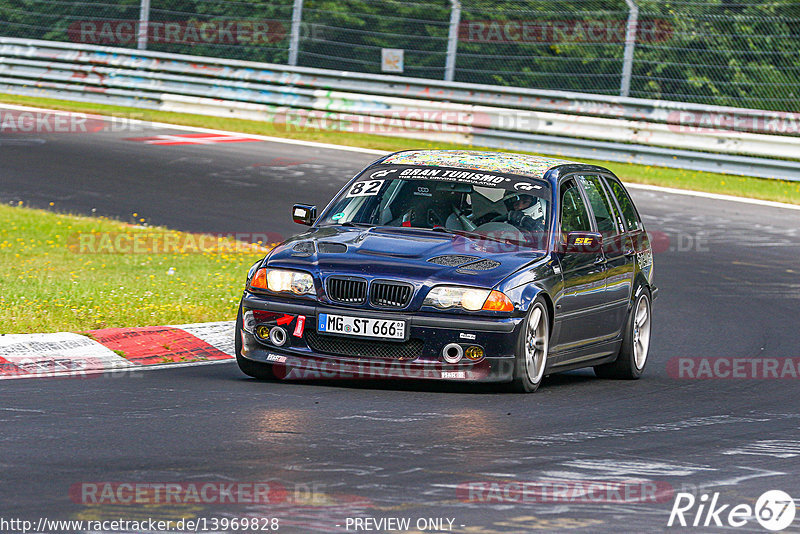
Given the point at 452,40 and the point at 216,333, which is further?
the point at 452,40

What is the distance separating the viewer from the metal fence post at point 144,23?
28.0 metres

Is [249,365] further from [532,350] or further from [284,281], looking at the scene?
[532,350]

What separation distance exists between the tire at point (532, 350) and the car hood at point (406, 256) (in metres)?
0.32

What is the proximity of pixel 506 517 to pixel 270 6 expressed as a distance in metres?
22.8

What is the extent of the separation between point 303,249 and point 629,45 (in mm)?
14814

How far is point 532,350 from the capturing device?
352 inches

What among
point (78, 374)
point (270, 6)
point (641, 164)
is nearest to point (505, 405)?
point (78, 374)

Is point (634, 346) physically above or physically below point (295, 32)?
below

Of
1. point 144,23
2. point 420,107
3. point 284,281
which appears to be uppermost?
point 144,23

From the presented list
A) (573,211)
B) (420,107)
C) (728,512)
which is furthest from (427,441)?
(420,107)

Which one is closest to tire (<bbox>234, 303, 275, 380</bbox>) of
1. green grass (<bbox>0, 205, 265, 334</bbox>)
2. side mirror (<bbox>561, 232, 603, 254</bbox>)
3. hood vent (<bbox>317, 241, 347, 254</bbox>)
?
hood vent (<bbox>317, 241, 347, 254</bbox>)

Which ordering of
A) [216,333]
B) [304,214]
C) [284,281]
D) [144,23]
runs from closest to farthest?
[284,281]
[304,214]
[216,333]
[144,23]

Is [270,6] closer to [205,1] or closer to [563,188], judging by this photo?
[205,1]

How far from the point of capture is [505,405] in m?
8.48
